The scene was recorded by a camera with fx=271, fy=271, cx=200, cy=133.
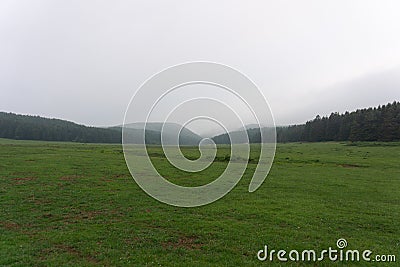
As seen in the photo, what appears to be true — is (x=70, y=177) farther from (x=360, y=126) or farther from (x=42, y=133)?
(x=42, y=133)

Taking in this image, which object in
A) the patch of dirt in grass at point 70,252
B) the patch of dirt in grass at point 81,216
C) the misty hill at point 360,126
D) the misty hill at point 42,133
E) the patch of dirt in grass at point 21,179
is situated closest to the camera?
the patch of dirt in grass at point 70,252

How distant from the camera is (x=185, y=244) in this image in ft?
41.3

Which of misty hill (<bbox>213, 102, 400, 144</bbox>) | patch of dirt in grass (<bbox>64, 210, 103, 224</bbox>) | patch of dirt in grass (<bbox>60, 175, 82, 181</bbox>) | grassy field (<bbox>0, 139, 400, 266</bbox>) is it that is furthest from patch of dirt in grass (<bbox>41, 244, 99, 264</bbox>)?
misty hill (<bbox>213, 102, 400, 144</bbox>)

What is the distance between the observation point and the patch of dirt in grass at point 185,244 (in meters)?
12.2

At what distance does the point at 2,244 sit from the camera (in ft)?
39.0

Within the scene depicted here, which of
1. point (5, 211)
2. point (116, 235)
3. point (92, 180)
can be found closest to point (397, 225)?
point (116, 235)

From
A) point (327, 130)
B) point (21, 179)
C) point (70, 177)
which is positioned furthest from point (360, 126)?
point (21, 179)

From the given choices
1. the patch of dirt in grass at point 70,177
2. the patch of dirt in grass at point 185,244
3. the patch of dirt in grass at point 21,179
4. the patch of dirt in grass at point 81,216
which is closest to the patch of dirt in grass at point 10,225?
the patch of dirt in grass at point 81,216

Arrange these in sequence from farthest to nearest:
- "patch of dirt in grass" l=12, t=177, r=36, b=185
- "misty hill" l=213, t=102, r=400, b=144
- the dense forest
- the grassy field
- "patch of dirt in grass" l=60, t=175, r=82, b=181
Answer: the dense forest, "misty hill" l=213, t=102, r=400, b=144, "patch of dirt in grass" l=60, t=175, r=82, b=181, "patch of dirt in grass" l=12, t=177, r=36, b=185, the grassy field

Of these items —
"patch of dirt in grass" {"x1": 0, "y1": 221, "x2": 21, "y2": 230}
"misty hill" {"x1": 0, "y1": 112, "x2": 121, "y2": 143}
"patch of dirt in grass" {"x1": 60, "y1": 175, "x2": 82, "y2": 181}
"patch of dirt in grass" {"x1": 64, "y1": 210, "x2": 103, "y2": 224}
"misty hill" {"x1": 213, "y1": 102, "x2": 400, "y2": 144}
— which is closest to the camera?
"patch of dirt in grass" {"x1": 0, "y1": 221, "x2": 21, "y2": 230}

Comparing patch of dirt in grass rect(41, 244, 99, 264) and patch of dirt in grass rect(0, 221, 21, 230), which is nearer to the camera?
patch of dirt in grass rect(41, 244, 99, 264)

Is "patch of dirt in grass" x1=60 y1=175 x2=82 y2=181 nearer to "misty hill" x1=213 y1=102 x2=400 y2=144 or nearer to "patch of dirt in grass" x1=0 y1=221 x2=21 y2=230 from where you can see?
"patch of dirt in grass" x1=0 y1=221 x2=21 y2=230

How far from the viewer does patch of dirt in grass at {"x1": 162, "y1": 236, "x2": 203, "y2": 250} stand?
40.2 ft

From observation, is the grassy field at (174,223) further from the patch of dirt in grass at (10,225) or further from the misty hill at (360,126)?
the misty hill at (360,126)
